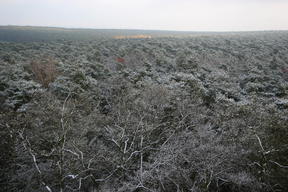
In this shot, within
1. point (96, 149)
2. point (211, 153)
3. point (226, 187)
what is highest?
point (211, 153)

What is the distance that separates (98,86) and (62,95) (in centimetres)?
323

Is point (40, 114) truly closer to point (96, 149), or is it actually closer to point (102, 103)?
point (96, 149)

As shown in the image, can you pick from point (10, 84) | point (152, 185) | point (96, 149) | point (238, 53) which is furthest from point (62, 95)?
point (238, 53)

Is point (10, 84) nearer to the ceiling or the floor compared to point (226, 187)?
nearer to the ceiling

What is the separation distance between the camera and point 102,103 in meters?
13.8

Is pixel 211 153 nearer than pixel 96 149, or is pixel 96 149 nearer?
pixel 211 153

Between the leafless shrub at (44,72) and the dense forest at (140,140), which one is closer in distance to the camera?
the dense forest at (140,140)

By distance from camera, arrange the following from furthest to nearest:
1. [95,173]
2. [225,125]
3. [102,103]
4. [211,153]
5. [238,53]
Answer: [238,53]
[102,103]
[225,125]
[95,173]
[211,153]

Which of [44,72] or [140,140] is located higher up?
[44,72]

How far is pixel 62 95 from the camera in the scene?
13.2 m

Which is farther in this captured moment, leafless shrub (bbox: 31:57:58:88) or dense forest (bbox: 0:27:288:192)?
leafless shrub (bbox: 31:57:58:88)

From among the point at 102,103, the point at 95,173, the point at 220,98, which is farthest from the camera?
the point at 102,103

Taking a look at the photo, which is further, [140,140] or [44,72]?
[44,72]

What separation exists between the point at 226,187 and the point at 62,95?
10321 millimetres
